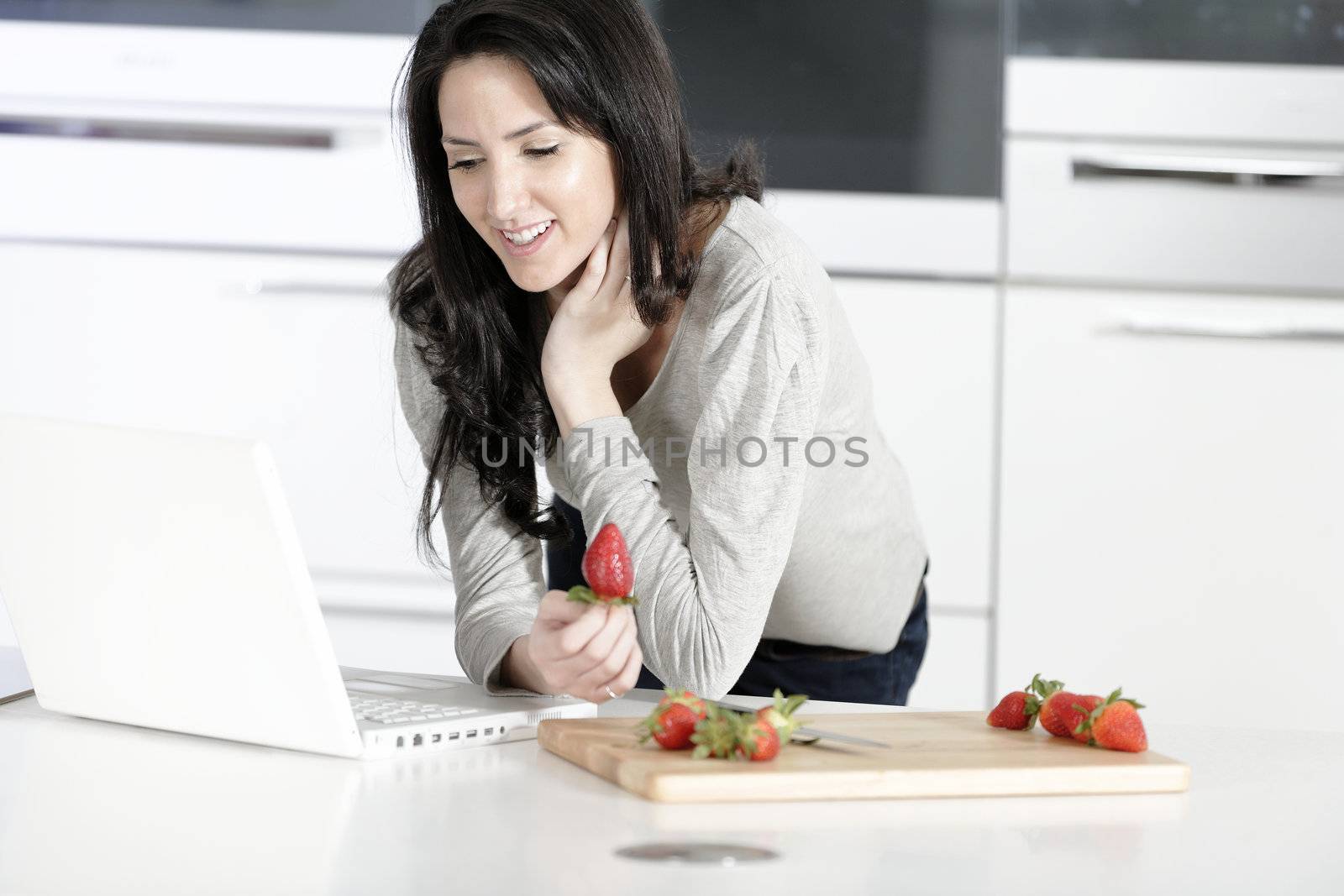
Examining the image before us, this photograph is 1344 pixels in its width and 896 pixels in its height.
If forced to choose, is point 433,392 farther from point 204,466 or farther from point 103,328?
point 103,328

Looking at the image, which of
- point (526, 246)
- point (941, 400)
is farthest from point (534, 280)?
point (941, 400)

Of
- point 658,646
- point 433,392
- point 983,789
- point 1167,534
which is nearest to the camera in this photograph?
point 983,789

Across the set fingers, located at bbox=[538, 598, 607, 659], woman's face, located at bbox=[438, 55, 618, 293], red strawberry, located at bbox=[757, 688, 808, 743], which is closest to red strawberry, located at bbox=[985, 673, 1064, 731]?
red strawberry, located at bbox=[757, 688, 808, 743]

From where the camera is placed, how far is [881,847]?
29.6 inches

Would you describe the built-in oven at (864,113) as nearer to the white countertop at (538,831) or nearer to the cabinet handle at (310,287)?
the cabinet handle at (310,287)

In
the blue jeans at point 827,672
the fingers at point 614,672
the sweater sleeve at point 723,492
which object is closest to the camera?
the fingers at point 614,672

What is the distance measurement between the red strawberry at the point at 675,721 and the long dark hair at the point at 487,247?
0.48 metres

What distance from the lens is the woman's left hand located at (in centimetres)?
132

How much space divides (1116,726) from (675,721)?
281mm

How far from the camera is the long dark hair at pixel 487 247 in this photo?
1.26 metres

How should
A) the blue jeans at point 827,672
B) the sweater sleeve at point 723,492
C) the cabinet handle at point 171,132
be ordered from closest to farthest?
1. the sweater sleeve at point 723,492
2. the blue jeans at point 827,672
3. the cabinet handle at point 171,132

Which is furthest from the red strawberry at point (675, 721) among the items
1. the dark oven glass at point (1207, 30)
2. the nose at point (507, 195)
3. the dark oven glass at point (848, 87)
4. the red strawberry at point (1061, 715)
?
the dark oven glass at point (1207, 30)

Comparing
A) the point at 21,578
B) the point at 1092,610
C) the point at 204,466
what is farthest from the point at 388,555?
the point at 204,466

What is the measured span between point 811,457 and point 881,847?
0.74 metres
